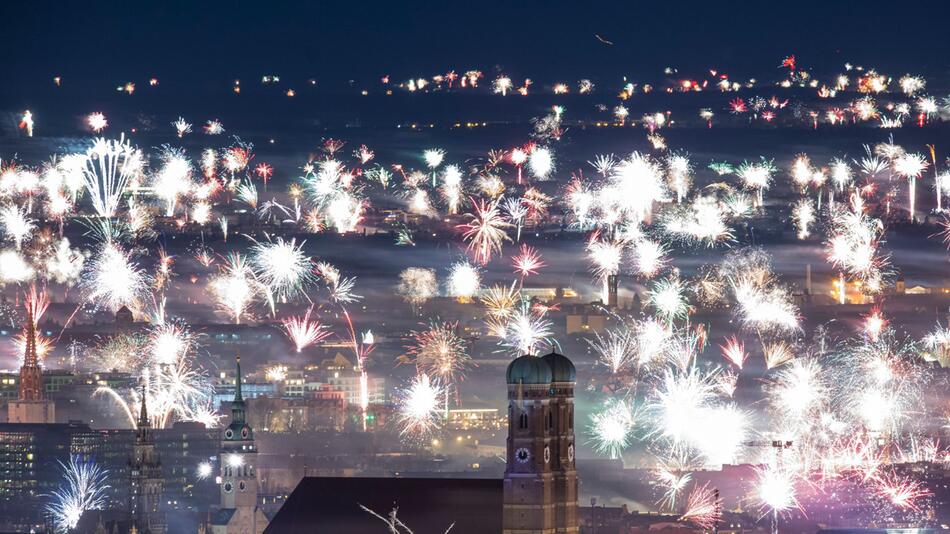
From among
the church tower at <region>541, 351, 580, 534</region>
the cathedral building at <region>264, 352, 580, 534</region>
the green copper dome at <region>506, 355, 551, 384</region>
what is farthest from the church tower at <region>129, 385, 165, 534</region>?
the green copper dome at <region>506, 355, 551, 384</region>

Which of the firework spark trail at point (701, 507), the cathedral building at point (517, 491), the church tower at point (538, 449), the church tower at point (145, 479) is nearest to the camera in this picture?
the church tower at point (538, 449)

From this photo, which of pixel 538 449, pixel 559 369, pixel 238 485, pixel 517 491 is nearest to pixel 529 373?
pixel 559 369

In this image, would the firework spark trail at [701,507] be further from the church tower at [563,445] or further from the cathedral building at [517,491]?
the church tower at [563,445]

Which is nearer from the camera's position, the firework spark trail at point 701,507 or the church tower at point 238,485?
the firework spark trail at point 701,507

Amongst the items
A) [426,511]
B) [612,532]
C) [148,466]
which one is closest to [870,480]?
[612,532]

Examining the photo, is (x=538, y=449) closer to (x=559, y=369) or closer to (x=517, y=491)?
(x=517, y=491)

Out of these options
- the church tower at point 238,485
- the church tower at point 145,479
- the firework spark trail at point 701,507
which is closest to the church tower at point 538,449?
the firework spark trail at point 701,507

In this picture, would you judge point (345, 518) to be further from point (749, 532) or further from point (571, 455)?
point (749, 532)
